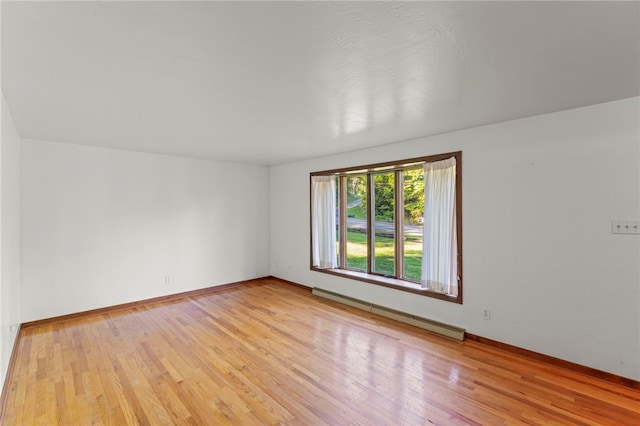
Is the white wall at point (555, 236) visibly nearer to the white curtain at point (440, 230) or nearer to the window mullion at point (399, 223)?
the white curtain at point (440, 230)

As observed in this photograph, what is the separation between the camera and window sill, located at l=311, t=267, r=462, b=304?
3430 millimetres

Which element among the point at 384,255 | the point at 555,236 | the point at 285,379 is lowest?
the point at 285,379

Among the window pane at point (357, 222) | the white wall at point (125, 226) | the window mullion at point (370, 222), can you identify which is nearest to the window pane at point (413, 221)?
the window mullion at point (370, 222)

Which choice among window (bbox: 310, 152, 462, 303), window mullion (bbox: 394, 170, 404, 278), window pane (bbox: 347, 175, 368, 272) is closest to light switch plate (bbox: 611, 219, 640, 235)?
window (bbox: 310, 152, 462, 303)

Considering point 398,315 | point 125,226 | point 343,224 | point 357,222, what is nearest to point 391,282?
point 398,315

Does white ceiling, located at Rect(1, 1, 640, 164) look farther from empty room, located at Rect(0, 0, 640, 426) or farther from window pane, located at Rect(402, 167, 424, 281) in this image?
window pane, located at Rect(402, 167, 424, 281)

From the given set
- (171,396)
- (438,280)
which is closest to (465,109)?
(438,280)

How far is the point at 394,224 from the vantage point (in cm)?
421

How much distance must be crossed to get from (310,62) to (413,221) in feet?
9.51

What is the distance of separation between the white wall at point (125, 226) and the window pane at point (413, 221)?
310 cm

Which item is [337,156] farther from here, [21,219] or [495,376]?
[21,219]

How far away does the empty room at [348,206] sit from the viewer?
5.03ft

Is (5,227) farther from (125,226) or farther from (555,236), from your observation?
(555,236)

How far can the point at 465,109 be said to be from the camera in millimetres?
2619
